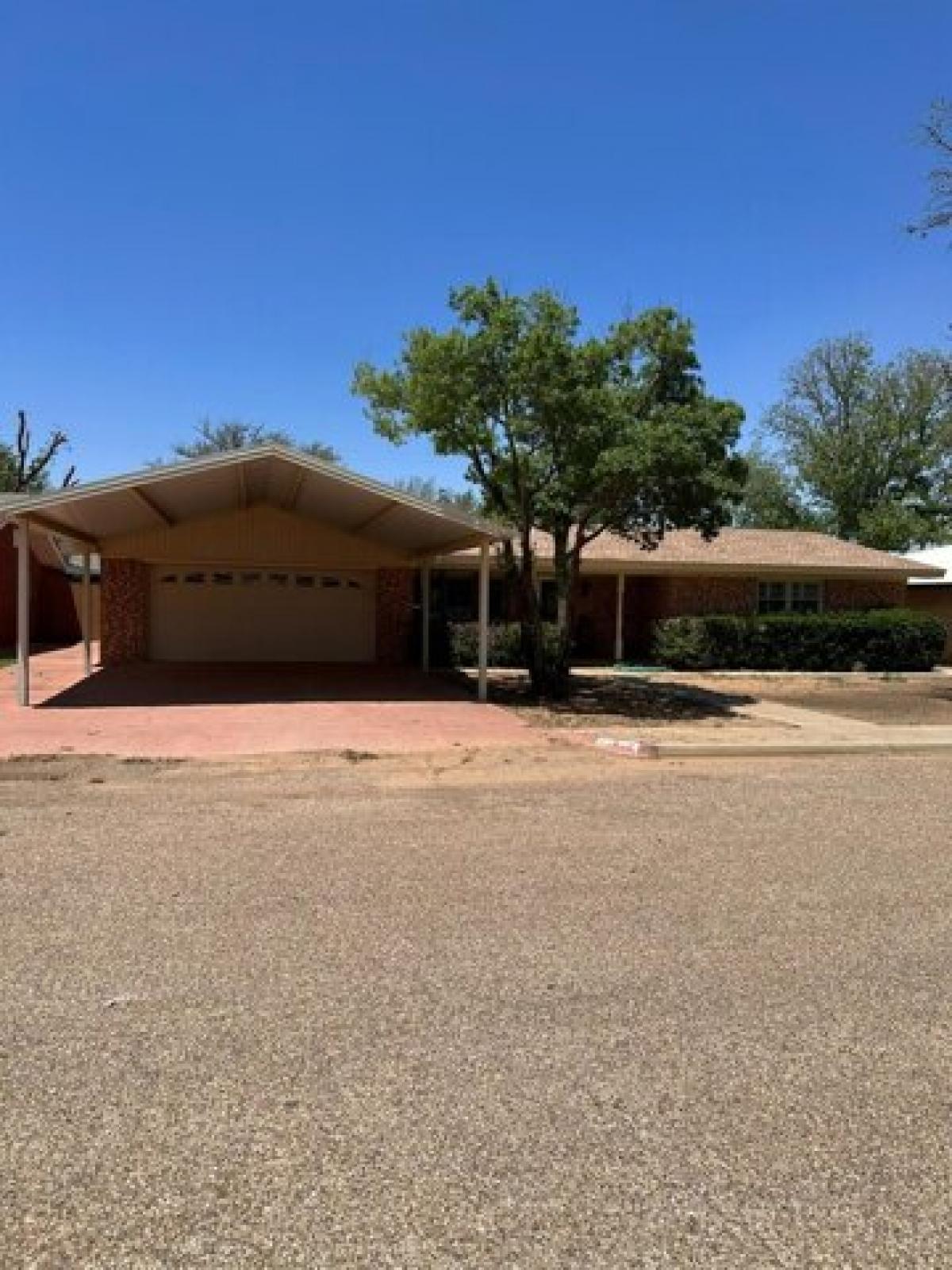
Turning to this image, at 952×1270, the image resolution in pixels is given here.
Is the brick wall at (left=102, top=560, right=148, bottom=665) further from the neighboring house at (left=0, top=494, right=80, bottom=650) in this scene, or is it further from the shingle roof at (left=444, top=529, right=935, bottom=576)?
the shingle roof at (left=444, top=529, right=935, bottom=576)

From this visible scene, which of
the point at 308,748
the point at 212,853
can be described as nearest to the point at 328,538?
the point at 308,748

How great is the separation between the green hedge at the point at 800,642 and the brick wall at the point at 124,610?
38.3ft

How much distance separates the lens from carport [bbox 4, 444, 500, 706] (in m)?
19.3

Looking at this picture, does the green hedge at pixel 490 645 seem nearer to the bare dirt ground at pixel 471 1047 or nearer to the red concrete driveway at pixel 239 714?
the red concrete driveway at pixel 239 714

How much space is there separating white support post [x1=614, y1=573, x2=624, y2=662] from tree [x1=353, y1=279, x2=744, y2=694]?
297 inches

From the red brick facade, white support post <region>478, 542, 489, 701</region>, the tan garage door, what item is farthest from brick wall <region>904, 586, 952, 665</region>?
the red brick facade

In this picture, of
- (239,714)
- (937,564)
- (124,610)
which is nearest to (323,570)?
(124,610)

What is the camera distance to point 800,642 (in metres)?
23.6

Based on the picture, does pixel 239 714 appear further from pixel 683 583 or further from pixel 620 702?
pixel 683 583

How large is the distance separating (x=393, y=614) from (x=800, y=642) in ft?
31.3

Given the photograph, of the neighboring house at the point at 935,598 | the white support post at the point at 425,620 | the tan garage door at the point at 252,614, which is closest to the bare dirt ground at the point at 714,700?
the white support post at the point at 425,620

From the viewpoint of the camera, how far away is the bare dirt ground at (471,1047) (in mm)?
2670

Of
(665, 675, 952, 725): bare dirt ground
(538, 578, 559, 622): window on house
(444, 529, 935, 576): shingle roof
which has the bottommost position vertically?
(665, 675, 952, 725): bare dirt ground

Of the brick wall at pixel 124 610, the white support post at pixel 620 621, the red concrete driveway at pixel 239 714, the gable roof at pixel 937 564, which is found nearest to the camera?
the red concrete driveway at pixel 239 714
